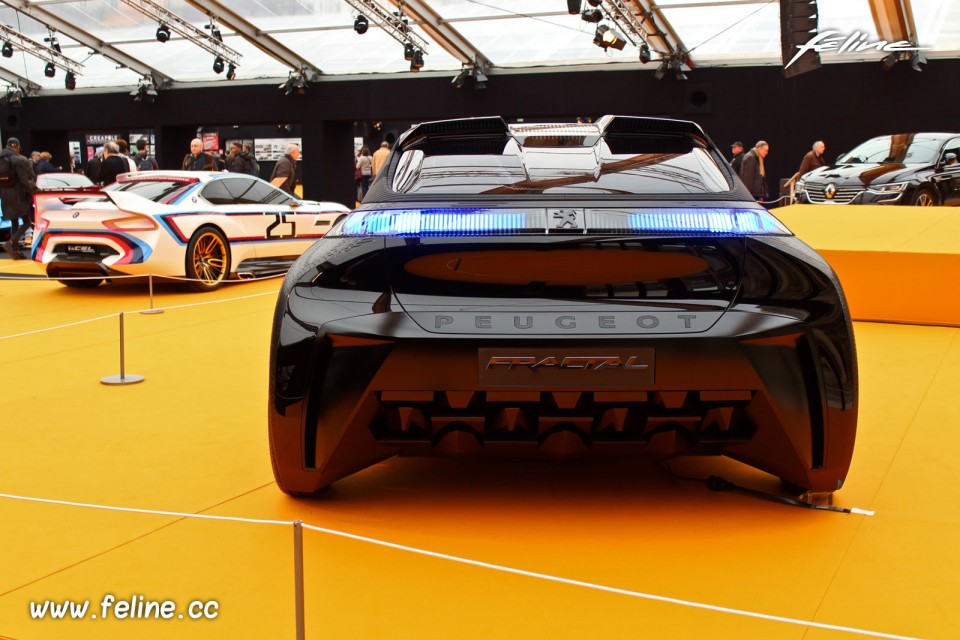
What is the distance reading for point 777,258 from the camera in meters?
2.97

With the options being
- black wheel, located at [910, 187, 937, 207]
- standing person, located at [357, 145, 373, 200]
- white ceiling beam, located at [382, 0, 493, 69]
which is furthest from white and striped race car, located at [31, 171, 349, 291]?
standing person, located at [357, 145, 373, 200]

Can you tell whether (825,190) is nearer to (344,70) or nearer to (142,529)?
(344,70)

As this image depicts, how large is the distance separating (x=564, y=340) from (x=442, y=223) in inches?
19.9

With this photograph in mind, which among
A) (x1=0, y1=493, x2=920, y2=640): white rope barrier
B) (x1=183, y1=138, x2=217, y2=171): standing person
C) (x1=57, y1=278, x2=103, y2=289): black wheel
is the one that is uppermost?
(x1=183, y1=138, x2=217, y2=171): standing person

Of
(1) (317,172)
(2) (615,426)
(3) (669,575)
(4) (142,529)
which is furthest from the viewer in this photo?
(1) (317,172)

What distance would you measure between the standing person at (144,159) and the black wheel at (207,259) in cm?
863

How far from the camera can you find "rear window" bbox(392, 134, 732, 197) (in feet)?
10.7

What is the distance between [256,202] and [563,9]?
428 inches

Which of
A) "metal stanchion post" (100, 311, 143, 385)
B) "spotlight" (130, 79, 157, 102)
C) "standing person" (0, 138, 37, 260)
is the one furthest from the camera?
"spotlight" (130, 79, 157, 102)

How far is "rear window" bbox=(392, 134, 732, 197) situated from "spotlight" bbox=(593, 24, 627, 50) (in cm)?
1575

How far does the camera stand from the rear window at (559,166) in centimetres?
326

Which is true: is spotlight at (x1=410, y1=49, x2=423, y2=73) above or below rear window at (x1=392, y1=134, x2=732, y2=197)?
above

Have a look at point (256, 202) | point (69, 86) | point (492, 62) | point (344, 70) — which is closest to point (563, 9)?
point (492, 62)

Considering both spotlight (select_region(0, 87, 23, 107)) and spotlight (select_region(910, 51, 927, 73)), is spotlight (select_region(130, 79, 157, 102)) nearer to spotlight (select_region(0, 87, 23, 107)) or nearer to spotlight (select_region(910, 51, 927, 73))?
spotlight (select_region(0, 87, 23, 107))
